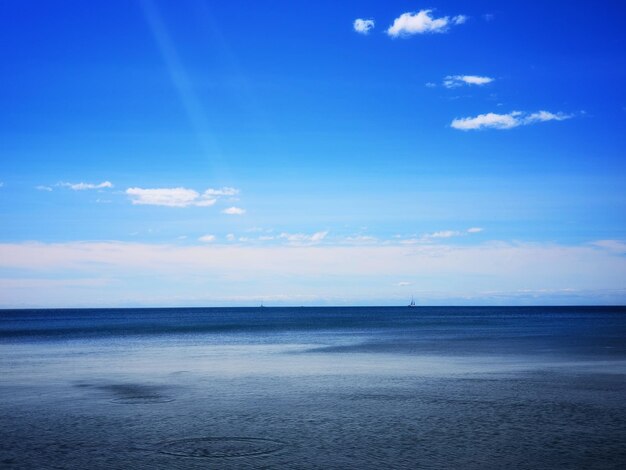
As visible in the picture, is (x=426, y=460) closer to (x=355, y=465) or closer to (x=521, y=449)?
(x=355, y=465)

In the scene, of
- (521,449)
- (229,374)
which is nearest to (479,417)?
(521,449)

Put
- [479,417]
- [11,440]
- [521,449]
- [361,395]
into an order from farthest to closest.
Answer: [361,395]
[479,417]
[11,440]
[521,449]

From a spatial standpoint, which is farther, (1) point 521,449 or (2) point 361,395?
(2) point 361,395

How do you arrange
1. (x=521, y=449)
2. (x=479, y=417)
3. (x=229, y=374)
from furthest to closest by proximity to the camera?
→ (x=229, y=374) < (x=479, y=417) < (x=521, y=449)

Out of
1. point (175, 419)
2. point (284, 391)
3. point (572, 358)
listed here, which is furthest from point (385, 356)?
point (175, 419)

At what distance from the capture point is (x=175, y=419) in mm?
20094

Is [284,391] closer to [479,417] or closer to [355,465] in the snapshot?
[479,417]

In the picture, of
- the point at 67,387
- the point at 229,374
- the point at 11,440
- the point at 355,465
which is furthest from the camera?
the point at 229,374

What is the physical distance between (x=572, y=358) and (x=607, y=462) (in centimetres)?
2891

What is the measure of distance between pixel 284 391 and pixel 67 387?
980 centimetres

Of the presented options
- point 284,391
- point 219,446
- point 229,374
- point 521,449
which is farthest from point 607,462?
point 229,374

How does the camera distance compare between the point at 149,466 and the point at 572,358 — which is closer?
the point at 149,466

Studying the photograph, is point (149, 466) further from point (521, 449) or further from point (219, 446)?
point (521, 449)

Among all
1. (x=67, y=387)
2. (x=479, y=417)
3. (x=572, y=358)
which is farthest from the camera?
(x=572, y=358)
